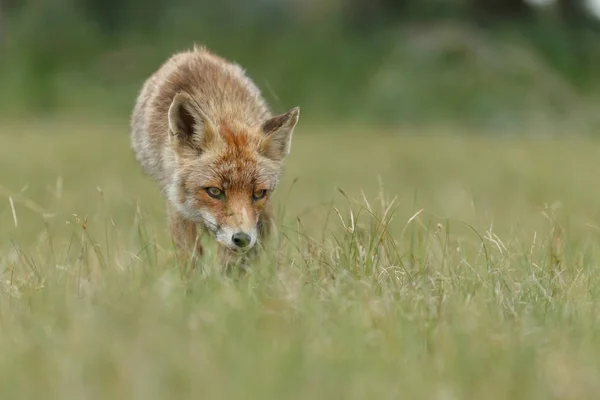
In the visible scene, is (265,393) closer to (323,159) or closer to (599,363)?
(599,363)

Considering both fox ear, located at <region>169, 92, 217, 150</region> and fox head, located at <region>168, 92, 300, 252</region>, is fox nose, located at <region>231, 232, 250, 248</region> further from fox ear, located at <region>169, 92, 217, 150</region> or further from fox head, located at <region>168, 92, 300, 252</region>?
fox ear, located at <region>169, 92, 217, 150</region>

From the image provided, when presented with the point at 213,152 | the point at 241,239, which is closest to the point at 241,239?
the point at 241,239

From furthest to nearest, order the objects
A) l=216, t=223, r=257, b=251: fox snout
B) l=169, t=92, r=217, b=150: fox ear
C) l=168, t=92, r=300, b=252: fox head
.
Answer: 1. l=169, t=92, r=217, b=150: fox ear
2. l=168, t=92, r=300, b=252: fox head
3. l=216, t=223, r=257, b=251: fox snout

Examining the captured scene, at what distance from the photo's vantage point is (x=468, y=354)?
128 inches

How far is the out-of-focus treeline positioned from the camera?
19781 mm

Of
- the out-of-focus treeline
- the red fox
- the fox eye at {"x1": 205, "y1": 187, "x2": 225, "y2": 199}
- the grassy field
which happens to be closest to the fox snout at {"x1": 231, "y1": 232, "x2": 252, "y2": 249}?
the red fox

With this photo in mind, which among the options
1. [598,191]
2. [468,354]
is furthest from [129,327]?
[598,191]

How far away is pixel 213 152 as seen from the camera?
17.7ft

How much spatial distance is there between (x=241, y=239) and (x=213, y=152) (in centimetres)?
70

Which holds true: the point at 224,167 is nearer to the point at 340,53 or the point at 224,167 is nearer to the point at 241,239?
the point at 241,239

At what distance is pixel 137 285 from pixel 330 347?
3.43ft

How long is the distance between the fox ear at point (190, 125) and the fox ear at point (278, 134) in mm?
305

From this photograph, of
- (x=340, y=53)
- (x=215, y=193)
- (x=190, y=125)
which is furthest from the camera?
(x=340, y=53)

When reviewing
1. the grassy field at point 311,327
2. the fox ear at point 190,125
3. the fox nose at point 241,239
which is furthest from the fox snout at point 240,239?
the fox ear at point 190,125
